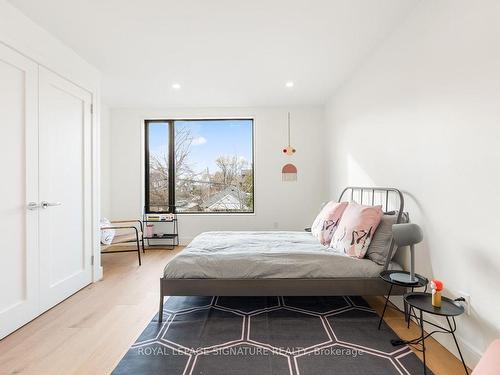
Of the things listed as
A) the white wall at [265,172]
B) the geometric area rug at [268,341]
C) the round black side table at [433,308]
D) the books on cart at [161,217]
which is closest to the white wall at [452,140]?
the round black side table at [433,308]

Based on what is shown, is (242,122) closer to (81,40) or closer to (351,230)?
(81,40)

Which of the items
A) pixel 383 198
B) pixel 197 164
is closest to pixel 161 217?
pixel 197 164

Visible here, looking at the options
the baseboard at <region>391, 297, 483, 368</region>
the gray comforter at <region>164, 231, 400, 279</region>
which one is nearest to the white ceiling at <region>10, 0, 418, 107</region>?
the gray comforter at <region>164, 231, 400, 279</region>

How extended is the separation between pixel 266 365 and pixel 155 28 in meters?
2.80

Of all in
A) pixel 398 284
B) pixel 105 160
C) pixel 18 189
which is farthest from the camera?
pixel 105 160

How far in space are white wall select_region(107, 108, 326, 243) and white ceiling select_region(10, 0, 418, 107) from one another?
40.7 inches

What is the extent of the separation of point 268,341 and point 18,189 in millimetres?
2263

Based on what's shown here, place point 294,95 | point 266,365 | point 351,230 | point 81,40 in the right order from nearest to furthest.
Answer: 1. point 266,365
2. point 351,230
3. point 81,40
4. point 294,95

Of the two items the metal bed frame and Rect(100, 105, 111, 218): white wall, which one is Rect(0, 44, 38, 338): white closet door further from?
Rect(100, 105, 111, 218): white wall

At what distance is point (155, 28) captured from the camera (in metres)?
2.54

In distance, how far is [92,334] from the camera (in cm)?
215

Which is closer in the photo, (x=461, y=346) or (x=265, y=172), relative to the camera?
(x=461, y=346)

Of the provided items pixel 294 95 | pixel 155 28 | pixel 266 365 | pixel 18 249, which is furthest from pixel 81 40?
pixel 266 365

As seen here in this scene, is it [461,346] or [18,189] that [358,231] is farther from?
[18,189]
